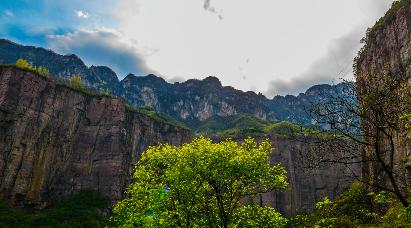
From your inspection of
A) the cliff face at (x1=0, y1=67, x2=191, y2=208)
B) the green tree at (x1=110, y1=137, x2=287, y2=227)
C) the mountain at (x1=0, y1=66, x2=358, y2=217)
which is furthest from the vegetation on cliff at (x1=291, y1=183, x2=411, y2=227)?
the cliff face at (x1=0, y1=67, x2=191, y2=208)

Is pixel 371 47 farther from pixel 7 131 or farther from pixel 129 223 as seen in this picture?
pixel 7 131

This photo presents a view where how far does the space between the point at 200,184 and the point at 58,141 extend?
295 feet

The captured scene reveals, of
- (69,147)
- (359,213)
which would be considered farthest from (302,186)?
(359,213)

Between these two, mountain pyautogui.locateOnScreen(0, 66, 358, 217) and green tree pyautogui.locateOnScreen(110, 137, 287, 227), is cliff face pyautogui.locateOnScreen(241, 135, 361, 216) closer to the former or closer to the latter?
mountain pyautogui.locateOnScreen(0, 66, 358, 217)

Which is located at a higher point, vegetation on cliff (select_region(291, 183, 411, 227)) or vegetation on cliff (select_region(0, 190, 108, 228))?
vegetation on cliff (select_region(291, 183, 411, 227))

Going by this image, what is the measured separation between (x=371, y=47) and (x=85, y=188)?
81.2 m

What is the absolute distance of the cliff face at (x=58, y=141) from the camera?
3730 inches

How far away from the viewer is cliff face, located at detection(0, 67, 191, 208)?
9475 centimetres

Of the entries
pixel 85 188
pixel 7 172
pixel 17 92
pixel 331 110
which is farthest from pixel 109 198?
pixel 331 110

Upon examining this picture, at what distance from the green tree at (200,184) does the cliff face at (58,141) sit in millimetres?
76155

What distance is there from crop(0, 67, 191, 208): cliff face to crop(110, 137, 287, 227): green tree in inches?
2998

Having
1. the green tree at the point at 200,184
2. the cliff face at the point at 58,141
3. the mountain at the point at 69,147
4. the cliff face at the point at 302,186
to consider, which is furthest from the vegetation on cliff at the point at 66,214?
the green tree at the point at 200,184

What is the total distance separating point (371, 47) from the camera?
7475 cm

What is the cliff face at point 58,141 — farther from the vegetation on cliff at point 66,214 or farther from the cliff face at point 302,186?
the cliff face at point 302,186
